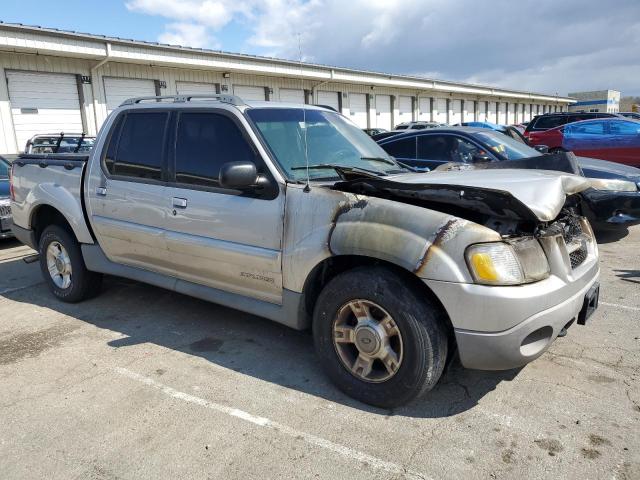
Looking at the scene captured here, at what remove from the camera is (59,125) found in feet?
53.4

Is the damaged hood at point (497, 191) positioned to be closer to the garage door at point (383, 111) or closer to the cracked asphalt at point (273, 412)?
the cracked asphalt at point (273, 412)

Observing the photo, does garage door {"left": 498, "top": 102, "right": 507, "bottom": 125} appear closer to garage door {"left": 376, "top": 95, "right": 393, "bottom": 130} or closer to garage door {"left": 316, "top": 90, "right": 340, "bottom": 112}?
garage door {"left": 376, "top": 95, "right": 393, "bottom": 130}

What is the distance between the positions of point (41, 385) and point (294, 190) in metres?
2.21

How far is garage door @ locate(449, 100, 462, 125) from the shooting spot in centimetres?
4119

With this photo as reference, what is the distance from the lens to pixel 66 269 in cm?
520

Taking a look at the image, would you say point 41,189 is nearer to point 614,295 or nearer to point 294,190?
point 294,190


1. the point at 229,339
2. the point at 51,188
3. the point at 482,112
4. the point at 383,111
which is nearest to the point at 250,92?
the point at 383,111

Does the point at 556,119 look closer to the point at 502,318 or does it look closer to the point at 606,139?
the point at 606,139

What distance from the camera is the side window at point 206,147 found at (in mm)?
3764

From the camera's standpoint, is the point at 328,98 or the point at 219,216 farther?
the point at 328,98

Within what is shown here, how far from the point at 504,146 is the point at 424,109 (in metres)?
31.0

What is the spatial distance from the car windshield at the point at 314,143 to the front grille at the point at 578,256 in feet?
4.82

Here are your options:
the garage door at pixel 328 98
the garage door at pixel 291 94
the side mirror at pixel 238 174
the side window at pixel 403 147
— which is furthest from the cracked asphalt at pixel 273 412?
the garage door at pixel 328 98

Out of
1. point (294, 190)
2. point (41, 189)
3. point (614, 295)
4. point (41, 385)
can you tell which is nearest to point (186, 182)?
point (294, 190)
